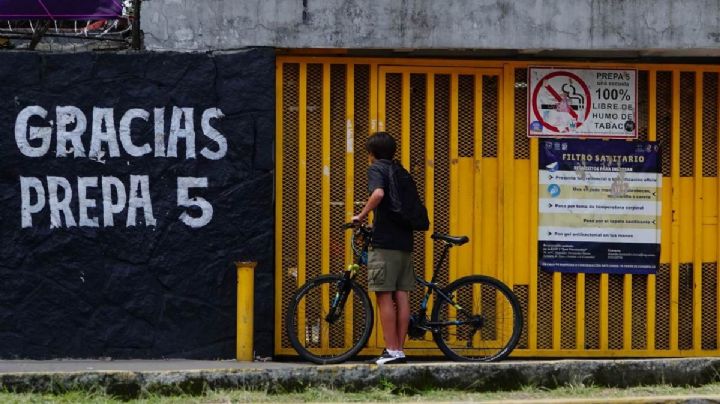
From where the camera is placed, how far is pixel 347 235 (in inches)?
396

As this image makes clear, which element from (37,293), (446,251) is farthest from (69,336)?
(446,251)

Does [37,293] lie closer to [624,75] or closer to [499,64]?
[499,64]

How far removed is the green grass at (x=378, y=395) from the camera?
763 cm

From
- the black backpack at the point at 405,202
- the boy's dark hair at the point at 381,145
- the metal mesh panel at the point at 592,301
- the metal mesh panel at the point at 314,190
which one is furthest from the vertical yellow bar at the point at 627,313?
the metal mesh panel at the point at 314,190

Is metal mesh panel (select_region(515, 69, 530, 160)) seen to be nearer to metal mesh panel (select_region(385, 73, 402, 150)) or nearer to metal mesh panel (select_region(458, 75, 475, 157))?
metal mesh panel (select_region(458, 75, 475, 157))

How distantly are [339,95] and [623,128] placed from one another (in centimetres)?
248

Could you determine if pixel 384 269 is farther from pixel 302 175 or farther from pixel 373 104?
pixel 373 104

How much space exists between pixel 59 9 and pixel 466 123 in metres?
3.58

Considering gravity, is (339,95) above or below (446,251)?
above

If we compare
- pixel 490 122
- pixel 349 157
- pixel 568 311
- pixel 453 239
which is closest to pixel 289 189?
pixel 349 157

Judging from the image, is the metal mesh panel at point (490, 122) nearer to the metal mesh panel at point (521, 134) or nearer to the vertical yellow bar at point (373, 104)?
the metal mesh panel at point (521, 134)

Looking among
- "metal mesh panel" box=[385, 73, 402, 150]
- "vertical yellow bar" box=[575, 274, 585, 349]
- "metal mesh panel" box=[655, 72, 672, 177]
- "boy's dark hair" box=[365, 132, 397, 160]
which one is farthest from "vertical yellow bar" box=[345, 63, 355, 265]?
"metal mesh panel" box=[655, 72, 672, 177]

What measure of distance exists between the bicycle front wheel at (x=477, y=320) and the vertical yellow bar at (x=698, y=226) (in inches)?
65.3

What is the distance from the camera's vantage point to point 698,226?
10.3 m
